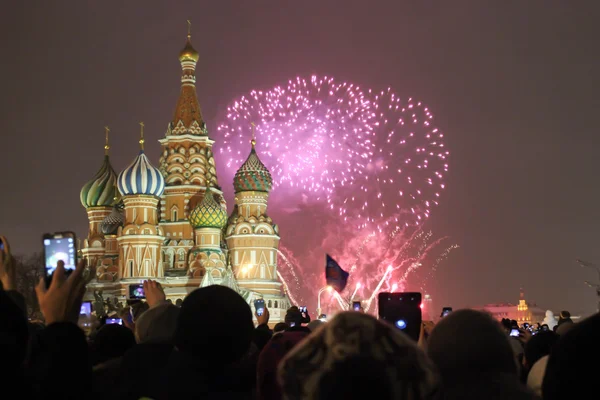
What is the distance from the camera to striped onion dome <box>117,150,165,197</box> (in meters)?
51.1

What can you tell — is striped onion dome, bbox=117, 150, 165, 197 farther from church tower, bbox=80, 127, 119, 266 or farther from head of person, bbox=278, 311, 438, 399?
head of person, bbox=278, 311, 438, 399

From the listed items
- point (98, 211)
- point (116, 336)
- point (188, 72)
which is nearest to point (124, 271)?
point (98, 211)

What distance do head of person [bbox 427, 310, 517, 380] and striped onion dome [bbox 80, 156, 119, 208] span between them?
54971mm

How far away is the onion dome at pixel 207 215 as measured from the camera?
168 feet

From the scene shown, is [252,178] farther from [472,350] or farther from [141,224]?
[472,350]

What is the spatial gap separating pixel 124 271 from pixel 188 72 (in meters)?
12.6

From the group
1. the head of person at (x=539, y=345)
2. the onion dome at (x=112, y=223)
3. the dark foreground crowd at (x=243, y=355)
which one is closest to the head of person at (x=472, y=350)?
the dark foreground crowd at (x=243, y=355)

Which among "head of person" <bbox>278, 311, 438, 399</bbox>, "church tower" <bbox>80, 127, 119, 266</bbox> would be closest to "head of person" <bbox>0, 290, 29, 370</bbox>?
"head of person" <bbox>278, 311, 438, 399</bbox>

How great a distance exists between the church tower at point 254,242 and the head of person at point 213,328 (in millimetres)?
47517

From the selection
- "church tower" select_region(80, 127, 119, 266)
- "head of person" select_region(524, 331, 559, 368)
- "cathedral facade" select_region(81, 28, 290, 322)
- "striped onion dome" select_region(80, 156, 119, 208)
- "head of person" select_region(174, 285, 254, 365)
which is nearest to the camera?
"head of person" select_region(174, 285, 254, 365)

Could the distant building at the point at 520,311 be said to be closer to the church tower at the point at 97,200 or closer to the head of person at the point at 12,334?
the church tower at the point at 97,200

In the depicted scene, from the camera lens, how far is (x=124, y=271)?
50.4 metres

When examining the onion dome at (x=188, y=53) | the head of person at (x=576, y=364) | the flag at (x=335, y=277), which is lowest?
the head of person at (x=576, y=364)

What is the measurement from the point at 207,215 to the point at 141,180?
12.5 feet
